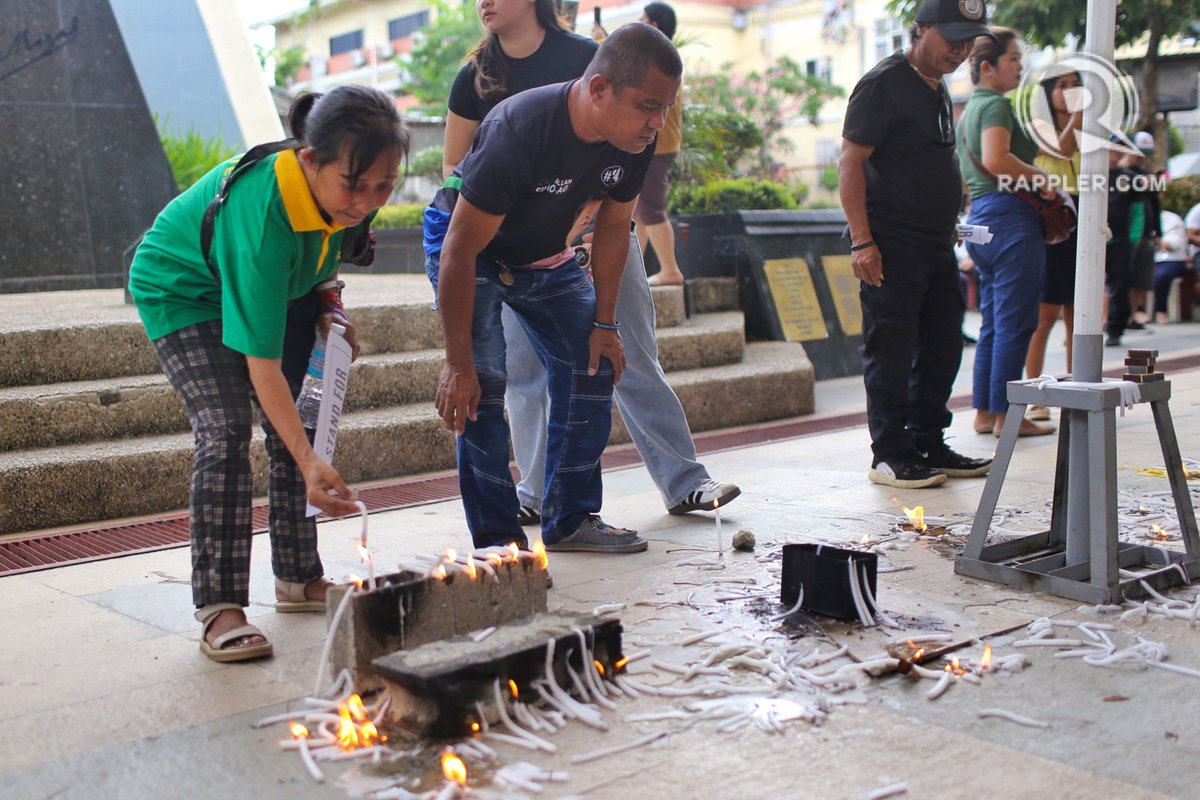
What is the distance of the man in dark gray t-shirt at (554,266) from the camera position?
314cm

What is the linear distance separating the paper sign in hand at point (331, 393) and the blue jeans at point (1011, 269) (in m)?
3.67

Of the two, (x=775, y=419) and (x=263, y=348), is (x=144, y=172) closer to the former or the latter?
(x=775, y=419)

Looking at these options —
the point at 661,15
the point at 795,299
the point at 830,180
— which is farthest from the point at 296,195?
the point at 830,180

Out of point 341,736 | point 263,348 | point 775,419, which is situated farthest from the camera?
point 775,419

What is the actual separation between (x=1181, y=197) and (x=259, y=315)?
15.5 m

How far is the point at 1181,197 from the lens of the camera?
15.5 metres

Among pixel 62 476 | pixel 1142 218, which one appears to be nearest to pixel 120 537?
pixel 62 476

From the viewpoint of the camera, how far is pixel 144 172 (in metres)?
8.94

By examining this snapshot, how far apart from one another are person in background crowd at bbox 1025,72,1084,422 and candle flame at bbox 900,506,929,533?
205 centimetres

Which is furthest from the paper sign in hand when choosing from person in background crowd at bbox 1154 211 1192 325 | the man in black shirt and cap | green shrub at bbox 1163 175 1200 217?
green shrub at bbox 1163 175 1200 217

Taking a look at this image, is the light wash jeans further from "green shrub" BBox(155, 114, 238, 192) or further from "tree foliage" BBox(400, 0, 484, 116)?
"tree foliage" BBox(400, 0, 484, 116)

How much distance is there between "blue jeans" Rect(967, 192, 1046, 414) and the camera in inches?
222

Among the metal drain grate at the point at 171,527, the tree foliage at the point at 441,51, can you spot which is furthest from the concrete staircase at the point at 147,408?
the tree foliage at the point at 441,51

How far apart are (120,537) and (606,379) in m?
1.96
